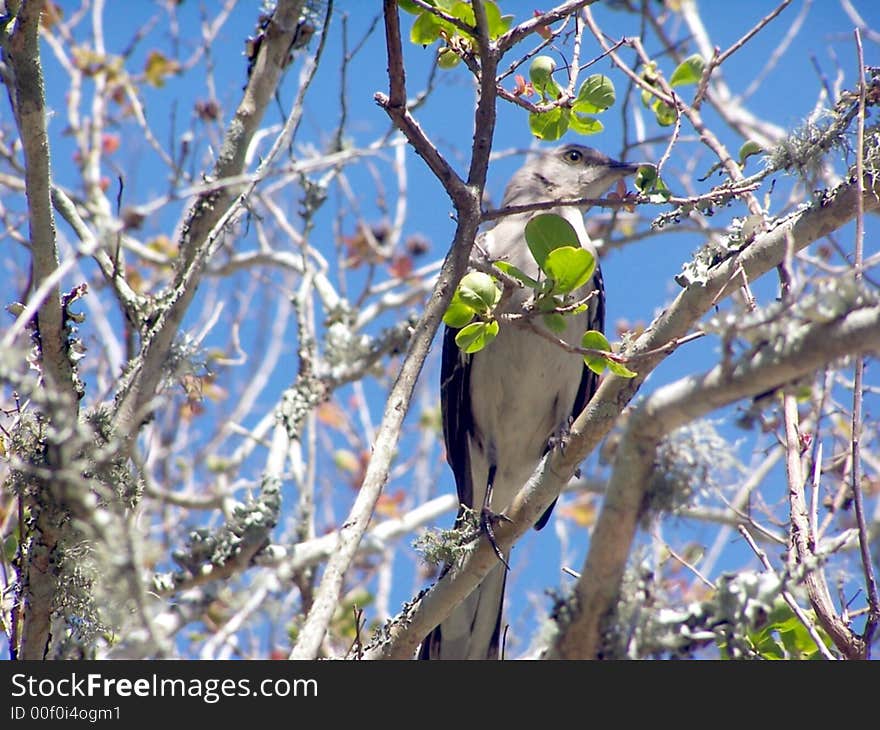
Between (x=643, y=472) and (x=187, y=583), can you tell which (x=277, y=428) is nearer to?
(x=187, y=583)

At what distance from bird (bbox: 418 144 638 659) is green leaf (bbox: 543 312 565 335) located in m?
1.88

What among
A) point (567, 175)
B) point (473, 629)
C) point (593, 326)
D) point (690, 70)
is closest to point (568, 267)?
point (690, 70)

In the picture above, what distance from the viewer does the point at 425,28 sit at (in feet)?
9.95

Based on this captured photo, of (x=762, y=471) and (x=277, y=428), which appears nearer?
(x=277, y=428)

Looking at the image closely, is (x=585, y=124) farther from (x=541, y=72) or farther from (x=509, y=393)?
(x=509, y=393)

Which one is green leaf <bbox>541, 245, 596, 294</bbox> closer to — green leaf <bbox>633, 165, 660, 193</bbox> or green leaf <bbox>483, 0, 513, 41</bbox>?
green leaf <bbox>633, 165, 660, 193</bbox>

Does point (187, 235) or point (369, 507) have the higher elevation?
point (187, 235)

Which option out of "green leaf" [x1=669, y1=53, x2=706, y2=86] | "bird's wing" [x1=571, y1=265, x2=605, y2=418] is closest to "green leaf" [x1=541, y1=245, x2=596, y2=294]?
"green leaf" [x1=669, y1=53, x2=706, y2=86]

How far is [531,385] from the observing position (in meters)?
5.11

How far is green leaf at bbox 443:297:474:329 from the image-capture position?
9.51 ft

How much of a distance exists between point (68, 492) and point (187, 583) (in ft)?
9.80

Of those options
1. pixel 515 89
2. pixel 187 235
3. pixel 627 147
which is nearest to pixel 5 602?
pixel 187 235

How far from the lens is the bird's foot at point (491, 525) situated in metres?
3.37
